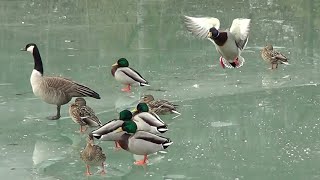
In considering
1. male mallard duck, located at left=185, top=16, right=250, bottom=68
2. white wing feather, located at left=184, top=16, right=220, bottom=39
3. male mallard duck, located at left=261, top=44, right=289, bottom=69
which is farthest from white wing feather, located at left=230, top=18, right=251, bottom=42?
male mallard duck, located at left=261, top=44, right=289, bottom=69

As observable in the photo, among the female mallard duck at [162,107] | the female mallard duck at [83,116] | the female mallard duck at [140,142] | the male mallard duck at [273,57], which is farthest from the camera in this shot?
the male mallard duck at [273,57]

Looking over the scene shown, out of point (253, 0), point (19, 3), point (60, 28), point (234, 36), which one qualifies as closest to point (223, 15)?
point (253, 0)

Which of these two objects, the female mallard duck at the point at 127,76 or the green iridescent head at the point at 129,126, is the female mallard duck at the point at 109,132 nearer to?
the green iridescent head at the point at 129,126

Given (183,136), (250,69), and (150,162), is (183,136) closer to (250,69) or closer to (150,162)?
(150,162)

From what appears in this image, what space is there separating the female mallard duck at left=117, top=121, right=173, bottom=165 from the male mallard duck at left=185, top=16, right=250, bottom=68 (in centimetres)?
180

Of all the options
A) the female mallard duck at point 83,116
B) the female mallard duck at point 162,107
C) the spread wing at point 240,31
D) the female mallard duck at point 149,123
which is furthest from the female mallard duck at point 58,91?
the spread wing at point 240,31

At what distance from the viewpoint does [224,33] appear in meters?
8.44

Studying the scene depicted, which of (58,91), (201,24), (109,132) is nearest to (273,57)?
(201,24)

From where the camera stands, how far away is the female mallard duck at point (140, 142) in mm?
6750

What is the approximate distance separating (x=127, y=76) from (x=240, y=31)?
7.30 feet

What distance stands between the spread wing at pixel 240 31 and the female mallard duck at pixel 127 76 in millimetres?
1916

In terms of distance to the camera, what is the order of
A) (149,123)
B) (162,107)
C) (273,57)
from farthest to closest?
(273,57), (162,107), (149,123)

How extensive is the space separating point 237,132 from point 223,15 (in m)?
10.1

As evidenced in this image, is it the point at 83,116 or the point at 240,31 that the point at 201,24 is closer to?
the point at 240,31
